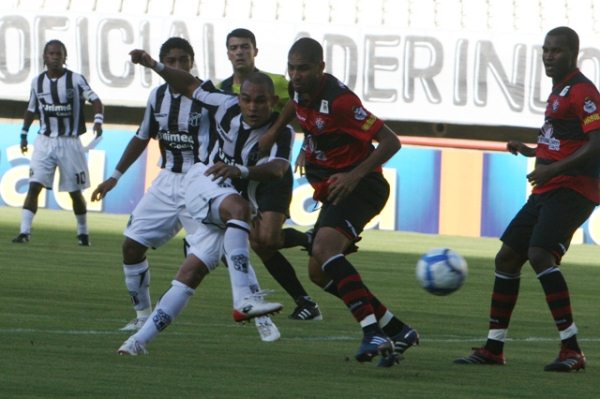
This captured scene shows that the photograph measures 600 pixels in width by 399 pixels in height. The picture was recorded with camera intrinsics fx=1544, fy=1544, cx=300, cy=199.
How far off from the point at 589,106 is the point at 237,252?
6.72 ft

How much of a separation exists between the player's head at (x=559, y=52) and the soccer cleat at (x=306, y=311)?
325 centimetres

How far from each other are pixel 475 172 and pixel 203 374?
56.8ft

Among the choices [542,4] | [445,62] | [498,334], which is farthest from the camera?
[542,4]

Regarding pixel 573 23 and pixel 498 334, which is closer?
pixel 498 334

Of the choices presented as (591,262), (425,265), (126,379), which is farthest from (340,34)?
(126,379)

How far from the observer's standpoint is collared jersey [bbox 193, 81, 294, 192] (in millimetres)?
8992

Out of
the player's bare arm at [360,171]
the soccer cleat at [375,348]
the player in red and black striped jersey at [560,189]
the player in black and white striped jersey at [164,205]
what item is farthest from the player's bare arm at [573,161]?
the player in black and white striped jersey at [164,205]

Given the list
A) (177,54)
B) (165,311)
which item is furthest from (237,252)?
(177,54)

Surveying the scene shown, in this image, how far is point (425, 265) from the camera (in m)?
9.07

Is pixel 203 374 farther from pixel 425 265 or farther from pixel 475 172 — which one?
pixel 475 172

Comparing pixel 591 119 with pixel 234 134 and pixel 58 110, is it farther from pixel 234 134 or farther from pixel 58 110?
pixel 58 110

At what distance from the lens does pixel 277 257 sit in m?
11.2

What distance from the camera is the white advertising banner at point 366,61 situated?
29000mm

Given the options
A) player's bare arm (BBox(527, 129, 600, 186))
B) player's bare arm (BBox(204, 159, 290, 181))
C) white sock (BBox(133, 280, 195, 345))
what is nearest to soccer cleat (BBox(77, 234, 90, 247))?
player's bare arm (BBox(204, 159, 290, 181))
